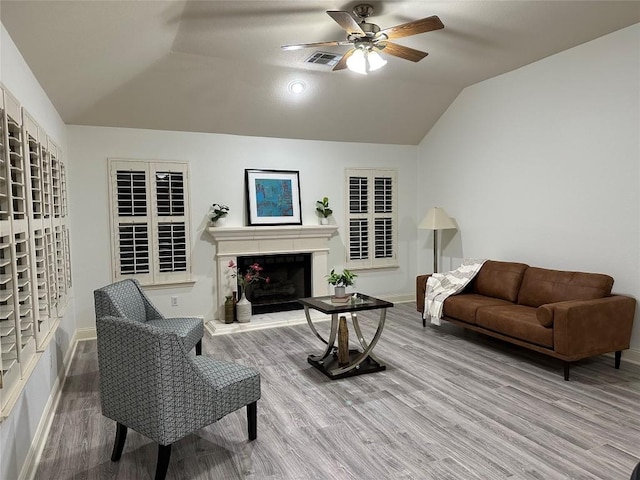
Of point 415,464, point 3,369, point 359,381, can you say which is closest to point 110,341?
point 3,369

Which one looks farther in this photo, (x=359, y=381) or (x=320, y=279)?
(x=320, y=279)

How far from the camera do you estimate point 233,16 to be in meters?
3.60

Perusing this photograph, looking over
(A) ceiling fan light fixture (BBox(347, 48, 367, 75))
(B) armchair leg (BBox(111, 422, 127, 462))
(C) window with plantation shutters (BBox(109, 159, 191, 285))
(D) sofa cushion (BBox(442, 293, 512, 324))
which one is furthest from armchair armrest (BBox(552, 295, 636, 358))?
(C) window with plantation shutters (BBox(109, 159, 191, 285))

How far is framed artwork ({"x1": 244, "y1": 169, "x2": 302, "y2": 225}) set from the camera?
19.0 feet

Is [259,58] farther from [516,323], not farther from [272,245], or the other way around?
[516,323]

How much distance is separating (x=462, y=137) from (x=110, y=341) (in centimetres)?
513

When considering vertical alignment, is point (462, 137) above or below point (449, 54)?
below

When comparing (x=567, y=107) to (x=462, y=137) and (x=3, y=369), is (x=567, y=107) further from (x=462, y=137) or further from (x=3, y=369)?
(x=3, y=369)

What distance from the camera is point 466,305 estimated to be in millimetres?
4641

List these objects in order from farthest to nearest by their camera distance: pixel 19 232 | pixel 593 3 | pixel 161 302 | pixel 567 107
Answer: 1. pixel 161 302
2. pixel 567 107
3. pixel 593 3
4. pixel 19 232

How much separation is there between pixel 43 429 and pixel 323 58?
13.2 ft

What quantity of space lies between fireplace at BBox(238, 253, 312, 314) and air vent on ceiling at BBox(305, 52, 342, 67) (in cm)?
257

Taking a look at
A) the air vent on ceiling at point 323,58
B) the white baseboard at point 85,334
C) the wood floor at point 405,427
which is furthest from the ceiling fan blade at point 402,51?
the white baseboard at point 85,334

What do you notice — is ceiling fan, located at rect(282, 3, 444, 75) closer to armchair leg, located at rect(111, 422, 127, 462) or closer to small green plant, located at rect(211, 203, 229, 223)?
small green plant, located at rect(211, 203, 229, 223)
